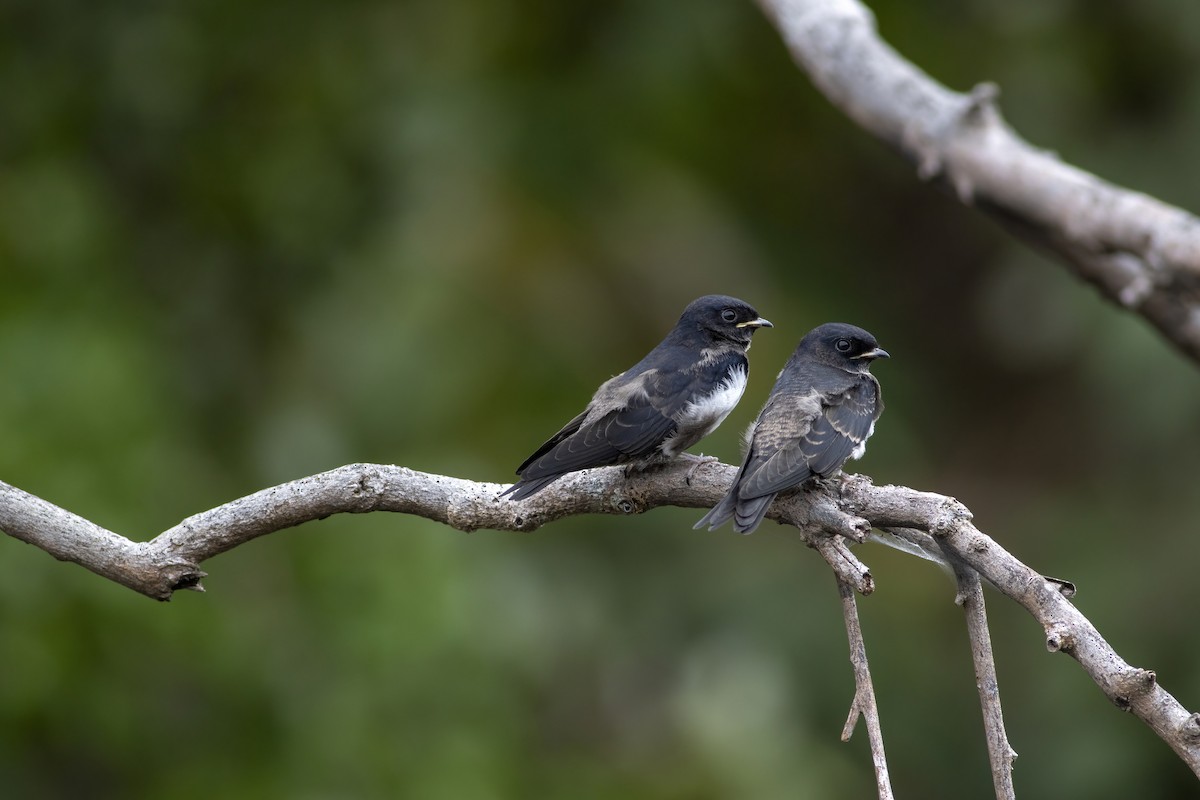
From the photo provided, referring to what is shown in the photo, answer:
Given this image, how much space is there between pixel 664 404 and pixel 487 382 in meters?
4.75

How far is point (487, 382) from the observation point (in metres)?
9.52

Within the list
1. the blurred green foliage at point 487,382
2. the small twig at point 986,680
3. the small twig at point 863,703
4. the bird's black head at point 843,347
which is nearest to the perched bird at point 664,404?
the bird's black head at point 843,347

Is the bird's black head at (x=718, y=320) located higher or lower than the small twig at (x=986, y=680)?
higher

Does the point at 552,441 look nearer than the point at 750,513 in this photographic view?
No

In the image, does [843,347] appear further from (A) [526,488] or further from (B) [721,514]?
(A) [526,488]

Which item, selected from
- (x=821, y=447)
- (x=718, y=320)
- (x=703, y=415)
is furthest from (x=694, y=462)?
(x=718, y=320)

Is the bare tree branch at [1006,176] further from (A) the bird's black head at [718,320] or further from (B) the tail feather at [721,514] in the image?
(B) the tail feather at [721,514]

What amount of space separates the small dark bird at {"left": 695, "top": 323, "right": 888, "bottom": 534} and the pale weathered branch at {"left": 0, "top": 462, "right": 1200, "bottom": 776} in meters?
0.11

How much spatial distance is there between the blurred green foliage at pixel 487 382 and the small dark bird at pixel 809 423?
3103 mm

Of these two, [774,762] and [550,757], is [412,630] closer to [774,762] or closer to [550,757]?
[550,757]

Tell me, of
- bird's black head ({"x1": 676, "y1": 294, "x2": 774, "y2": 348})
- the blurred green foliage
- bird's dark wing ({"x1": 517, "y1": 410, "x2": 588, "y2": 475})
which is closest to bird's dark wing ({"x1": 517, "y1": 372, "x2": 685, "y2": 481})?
bird's dark wing ({"x1": 517, "y1": 410, "x2": 588, "y2": 475})

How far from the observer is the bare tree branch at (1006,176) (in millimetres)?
5180

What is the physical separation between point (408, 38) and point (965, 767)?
267 inches

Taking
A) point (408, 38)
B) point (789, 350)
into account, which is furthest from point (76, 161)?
point (789, 350)
